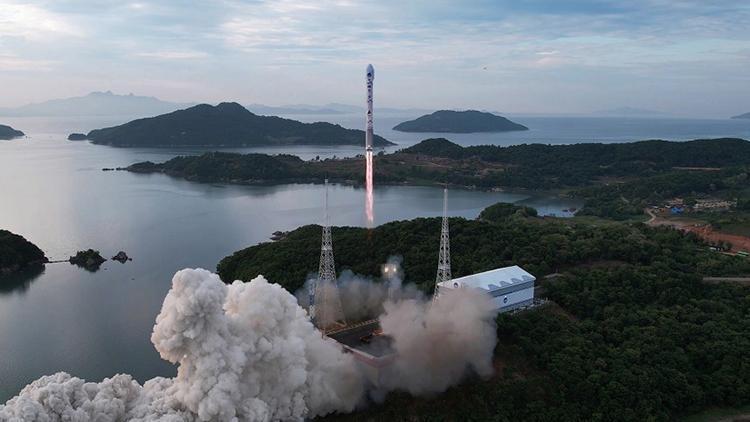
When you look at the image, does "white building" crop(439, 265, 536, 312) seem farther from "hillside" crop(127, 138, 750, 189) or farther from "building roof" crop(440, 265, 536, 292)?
"hillside" crop(127, 138, 750, 189)

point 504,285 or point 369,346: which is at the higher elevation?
point 504,285

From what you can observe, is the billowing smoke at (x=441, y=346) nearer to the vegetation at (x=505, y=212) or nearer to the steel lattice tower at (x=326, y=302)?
the steel lattice tower at (x=326, y=302)

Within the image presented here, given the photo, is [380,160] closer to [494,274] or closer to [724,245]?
[724,245]

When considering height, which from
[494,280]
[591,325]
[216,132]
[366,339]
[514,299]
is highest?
[216,132]

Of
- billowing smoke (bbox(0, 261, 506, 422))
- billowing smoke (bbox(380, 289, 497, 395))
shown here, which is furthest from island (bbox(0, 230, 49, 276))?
billowing smoke (bbox(380, 289, 497, 395))

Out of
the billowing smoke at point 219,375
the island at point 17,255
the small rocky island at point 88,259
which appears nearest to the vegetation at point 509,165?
the small rocky island at point 88,259

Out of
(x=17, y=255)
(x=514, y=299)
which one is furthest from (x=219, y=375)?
(x=17, y=255)

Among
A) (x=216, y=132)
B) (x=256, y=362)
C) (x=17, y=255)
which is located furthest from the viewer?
(x=216, y=132)

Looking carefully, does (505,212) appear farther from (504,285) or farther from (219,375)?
(219,375)
